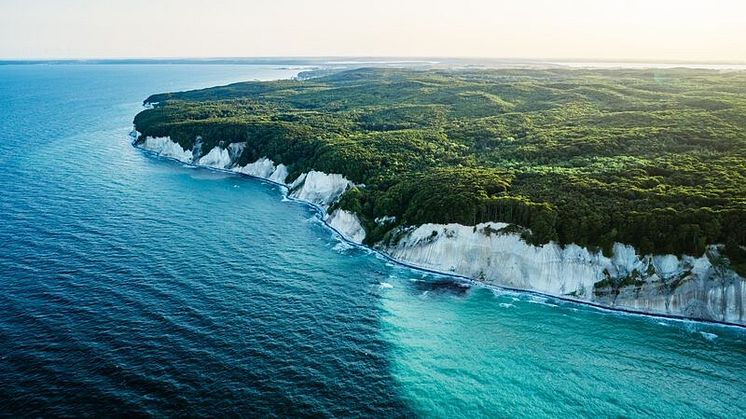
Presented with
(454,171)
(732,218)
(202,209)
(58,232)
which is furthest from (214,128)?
(732,218)

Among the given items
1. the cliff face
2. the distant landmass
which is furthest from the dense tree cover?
the cliff face

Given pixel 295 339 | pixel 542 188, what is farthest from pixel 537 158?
pixel 295 339

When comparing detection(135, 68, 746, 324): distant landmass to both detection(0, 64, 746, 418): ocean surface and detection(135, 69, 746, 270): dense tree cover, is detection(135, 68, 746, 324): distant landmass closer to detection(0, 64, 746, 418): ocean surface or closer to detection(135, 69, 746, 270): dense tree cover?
detection(135, 69, 746, 270): dense tree cover

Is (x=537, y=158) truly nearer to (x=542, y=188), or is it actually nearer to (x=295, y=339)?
(x=542, y=188)

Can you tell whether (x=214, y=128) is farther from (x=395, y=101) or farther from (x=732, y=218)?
(x=732, y=218)

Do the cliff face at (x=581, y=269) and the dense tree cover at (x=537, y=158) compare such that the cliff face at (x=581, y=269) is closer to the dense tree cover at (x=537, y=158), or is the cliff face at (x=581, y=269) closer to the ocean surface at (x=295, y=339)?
the dense tree cover at (x=537, y=158)

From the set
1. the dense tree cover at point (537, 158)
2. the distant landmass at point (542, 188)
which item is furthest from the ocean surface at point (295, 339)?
the dense tree cover at point (537, 158)

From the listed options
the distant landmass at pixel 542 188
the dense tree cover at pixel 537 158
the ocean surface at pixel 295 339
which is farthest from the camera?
the dense tree cover at pixel 537 158
